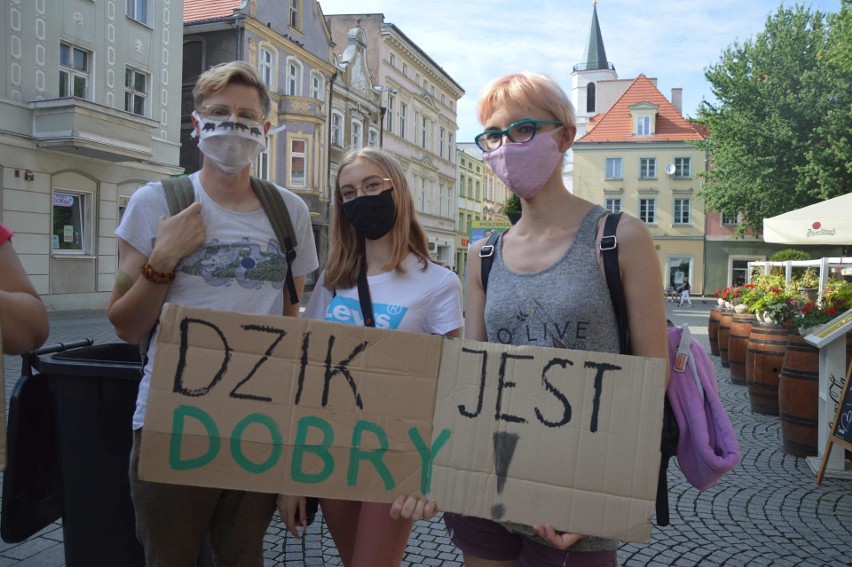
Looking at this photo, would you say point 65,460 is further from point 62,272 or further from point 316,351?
point 62,272

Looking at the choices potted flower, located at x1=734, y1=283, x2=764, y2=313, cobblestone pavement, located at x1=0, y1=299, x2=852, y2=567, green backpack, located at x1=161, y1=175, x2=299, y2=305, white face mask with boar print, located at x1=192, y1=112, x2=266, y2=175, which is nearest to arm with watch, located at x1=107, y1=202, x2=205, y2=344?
green backpack, located at x1=161, y1=175, x2=299, y2=305

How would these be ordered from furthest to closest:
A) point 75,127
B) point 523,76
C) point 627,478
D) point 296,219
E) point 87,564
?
point 75,127, point 87,564, point 296,219, point 523,76, point 627,478

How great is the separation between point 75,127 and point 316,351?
17104mm

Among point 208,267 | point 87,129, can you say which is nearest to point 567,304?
point 208,267

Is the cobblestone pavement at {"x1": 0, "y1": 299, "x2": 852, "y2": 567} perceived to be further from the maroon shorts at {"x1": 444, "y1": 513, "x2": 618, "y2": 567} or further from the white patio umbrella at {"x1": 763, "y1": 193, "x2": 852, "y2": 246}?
the white patio umbrella at {"x1": 763, "y1": 193, "x2": 852, "y2": 246}

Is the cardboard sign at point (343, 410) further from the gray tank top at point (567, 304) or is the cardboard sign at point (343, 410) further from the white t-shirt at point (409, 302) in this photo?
the white t-shirt at point (409, 302)

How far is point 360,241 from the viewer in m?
2.66

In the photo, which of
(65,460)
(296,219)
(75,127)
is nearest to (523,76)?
(296,219)

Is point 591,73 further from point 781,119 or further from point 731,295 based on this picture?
point 731,295

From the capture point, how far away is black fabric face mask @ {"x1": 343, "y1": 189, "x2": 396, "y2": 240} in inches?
103

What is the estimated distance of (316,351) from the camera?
1851 millimetres

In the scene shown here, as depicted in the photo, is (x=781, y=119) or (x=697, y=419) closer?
(x=697, y=419)

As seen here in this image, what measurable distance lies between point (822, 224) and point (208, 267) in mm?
8050

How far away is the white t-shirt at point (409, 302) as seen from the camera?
7.89ft
